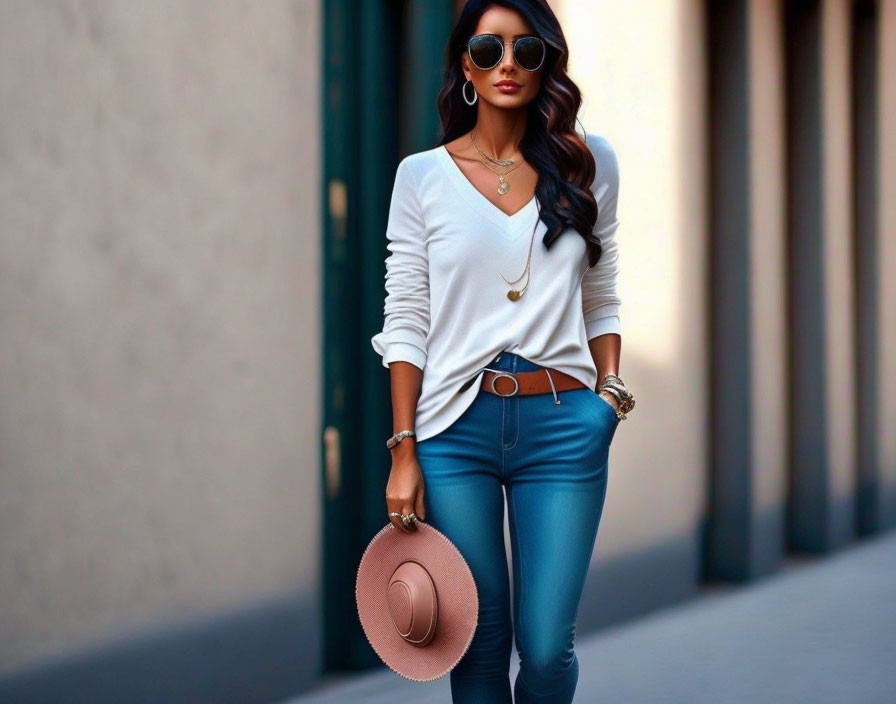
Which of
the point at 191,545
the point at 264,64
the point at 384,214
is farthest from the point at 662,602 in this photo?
the point at 264,64

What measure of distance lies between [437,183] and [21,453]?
155 centimetres

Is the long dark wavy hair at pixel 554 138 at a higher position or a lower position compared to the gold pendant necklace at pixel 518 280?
higher

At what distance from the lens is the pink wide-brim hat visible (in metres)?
2.48

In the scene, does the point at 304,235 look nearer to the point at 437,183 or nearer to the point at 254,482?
the point at 254,482

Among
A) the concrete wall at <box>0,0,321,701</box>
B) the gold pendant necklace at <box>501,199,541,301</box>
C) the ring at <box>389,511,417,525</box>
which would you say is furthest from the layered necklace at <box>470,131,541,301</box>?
the concrete wall at <box>0,0,321,701</box>

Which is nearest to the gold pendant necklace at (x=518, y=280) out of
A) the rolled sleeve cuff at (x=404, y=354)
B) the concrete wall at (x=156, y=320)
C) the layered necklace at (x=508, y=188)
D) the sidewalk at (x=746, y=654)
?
the layered necklace at (x=508, y=188)

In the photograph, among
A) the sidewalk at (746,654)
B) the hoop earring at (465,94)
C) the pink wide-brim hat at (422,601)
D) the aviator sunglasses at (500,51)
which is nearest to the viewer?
the pink wide-brim hat at (422,601)

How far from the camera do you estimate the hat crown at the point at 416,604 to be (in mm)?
2492

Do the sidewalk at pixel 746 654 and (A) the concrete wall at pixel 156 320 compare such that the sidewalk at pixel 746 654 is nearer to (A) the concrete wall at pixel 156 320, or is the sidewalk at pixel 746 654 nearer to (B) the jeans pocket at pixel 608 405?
(A) the concrete wall at pixel 156 320

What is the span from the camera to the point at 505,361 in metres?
2.56

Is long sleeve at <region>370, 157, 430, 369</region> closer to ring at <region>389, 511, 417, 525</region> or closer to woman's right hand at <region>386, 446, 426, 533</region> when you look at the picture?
woman's right hand at <region>386, 446, 426, 533</region>

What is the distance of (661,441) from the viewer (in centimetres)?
649

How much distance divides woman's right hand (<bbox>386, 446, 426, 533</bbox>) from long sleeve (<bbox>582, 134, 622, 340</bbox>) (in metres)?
0.59

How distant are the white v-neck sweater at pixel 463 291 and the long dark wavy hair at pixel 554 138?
0.13 feet
